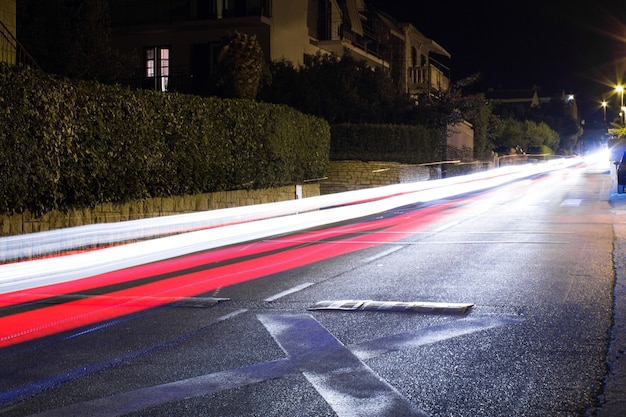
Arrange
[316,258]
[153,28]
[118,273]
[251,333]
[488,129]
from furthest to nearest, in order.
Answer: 1. [488,129]
2. [153,28]
3. [316,258]
4. [118,273]
5. [251,333]

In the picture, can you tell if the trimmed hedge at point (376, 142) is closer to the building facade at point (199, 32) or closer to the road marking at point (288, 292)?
the building facade at point (199, 32)

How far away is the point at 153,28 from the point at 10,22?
57.3ft

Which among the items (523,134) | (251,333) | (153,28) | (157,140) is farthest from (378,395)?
(523,134)

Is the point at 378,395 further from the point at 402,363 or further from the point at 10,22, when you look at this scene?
the point at 10,22

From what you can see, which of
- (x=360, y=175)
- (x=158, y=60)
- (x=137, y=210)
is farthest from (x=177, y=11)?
(x=137, y=210)

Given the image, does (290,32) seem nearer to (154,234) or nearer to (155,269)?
(154,234)

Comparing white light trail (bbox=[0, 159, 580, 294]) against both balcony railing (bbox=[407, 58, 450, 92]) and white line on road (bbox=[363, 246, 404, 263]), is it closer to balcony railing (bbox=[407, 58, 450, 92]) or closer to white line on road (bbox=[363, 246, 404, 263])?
white line on road (bbox=[363, 246, 404, 263])

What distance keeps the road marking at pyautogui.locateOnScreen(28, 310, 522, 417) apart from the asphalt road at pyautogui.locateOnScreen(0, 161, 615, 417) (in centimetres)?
1

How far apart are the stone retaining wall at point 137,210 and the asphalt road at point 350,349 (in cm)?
460

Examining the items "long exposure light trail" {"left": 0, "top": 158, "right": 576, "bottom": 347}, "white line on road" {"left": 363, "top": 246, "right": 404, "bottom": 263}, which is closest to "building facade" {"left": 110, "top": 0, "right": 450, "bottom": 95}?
"long exposure light trail" {"left": 0, "top": 158, "right": 576, "bottom": 347}

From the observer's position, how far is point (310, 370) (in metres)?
6.21

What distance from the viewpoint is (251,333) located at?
7.59 m

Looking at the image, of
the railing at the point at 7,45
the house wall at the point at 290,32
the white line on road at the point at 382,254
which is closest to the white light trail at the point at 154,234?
the white line on road at the point at 382,254

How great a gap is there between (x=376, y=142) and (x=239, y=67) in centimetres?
990
